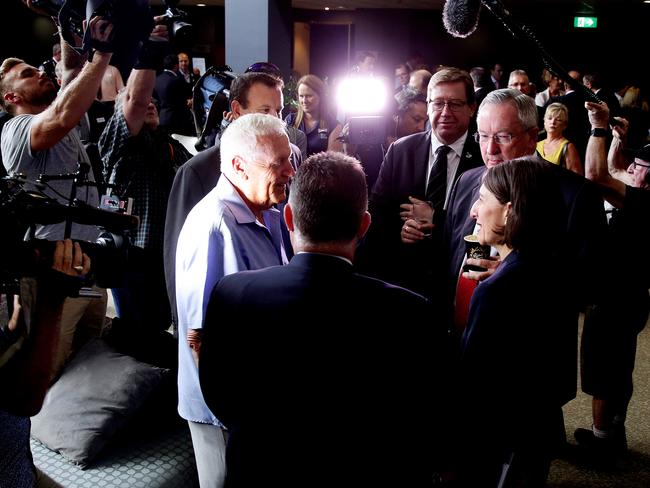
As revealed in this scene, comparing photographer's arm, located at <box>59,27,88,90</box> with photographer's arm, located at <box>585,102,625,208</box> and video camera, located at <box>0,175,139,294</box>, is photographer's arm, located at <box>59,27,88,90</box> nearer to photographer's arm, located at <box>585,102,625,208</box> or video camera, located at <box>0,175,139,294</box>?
video camera, located at <box>0,175,139,294</box>

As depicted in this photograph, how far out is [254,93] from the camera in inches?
98.5

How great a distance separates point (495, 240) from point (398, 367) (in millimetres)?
571

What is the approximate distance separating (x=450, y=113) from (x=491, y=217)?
0.94 m

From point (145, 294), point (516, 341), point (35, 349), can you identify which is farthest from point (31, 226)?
point (145, 294)

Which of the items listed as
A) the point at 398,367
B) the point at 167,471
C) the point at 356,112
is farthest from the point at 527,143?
the point at 167,471

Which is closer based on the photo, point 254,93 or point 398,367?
point 398,367

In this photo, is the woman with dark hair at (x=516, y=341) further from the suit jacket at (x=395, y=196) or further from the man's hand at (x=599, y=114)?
the man's hand at (x=599, y=114)

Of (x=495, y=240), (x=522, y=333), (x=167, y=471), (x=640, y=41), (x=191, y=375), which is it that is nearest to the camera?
(x=522, y=333)

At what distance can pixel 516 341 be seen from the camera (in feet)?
4.66

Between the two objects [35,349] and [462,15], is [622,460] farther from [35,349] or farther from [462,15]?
[35,349]

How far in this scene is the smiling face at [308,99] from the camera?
4445mm

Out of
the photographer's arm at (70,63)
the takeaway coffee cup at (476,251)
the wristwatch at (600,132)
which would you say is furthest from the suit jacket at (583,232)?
the photographer's arm at (70,63)

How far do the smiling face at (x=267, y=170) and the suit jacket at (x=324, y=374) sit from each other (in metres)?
0.61

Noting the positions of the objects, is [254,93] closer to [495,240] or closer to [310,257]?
[495,240]
